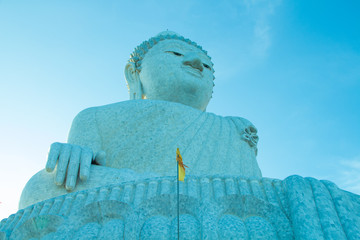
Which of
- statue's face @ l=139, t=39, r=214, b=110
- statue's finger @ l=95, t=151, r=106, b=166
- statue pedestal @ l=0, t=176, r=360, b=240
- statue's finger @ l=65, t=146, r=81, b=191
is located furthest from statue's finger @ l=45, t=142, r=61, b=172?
statue's face @ l=139, t=39, r=214, b=110

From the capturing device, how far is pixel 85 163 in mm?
3893

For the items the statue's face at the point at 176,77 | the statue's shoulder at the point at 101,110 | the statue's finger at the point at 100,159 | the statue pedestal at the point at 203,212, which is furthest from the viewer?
the statue's face at the point at 176,77

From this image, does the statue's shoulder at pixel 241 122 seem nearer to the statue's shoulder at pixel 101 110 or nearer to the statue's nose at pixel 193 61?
the statue's nose at pixel 193 61

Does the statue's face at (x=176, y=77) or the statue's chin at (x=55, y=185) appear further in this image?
the statue's face at (x=176, y=77)

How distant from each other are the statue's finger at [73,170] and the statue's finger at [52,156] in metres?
0.14

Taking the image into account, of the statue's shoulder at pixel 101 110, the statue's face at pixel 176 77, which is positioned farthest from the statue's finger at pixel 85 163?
the statue's face at pixel 176 77

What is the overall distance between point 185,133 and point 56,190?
1720 mm

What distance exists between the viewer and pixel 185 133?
16.1 ft

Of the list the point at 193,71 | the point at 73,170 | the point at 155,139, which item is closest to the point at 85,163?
the point at 73,170

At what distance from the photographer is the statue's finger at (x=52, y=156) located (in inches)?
150

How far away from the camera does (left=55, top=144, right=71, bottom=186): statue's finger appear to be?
3811mm

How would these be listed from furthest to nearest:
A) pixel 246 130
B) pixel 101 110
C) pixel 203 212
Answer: pixel 246 130 < pixel 101 110 < pixel 203 212

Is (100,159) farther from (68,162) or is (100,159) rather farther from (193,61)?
(193,61)

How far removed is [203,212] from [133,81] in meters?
4.26
